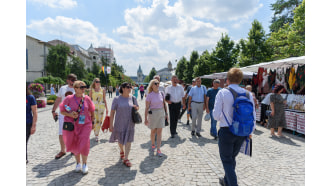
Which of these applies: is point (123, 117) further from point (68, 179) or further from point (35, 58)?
point (35, 58)

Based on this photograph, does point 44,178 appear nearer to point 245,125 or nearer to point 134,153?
point 134,153

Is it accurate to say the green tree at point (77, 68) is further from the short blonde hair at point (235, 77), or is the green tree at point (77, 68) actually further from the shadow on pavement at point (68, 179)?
the short blonde hair at point (235, 77)

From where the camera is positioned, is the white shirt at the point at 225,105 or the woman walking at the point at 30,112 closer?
the white shirt at the point at 225,105

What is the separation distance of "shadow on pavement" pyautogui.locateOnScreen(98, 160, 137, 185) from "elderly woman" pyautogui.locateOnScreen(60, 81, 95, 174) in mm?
453

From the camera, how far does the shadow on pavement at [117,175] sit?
10.8 feet

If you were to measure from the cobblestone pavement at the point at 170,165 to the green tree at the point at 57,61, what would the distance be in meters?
43.8

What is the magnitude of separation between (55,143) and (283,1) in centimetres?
3823

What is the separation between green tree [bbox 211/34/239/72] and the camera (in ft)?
105

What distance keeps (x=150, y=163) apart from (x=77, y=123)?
173 cm

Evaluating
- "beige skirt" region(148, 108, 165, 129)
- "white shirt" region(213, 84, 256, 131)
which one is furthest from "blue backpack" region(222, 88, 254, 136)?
"beige skirt" region(148, 108, 165, 129)

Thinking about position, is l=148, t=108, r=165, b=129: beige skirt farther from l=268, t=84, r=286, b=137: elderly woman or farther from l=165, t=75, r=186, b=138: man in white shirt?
l=268, t=84, r=286, b=137: elderly woman

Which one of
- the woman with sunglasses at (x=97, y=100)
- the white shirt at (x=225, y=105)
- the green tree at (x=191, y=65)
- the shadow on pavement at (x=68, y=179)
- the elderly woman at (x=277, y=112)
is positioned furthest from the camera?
the green tree at (x=191, y=65)

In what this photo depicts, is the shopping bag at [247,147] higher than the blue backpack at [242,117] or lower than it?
lower

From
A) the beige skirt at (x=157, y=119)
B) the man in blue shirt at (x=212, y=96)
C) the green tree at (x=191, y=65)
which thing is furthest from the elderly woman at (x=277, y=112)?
the green tree at (x=191, y=65)
